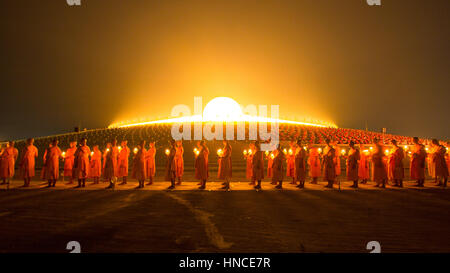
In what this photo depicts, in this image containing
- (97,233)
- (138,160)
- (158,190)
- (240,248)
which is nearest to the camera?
(240,248)

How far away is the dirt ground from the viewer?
573 cm

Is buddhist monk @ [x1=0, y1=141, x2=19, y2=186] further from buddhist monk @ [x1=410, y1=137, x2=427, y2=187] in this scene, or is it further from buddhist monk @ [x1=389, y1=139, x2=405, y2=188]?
buddhist monk @ [x1=410, y1=137, x2=427, y2=187]

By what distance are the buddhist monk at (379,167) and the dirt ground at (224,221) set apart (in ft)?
6.07

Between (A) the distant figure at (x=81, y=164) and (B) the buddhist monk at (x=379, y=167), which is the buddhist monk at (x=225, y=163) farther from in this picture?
(B) the buddhist monk at (x=379, y=167)

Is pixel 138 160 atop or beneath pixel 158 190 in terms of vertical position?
atop

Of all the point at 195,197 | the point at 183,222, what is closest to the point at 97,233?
the point at 183,222

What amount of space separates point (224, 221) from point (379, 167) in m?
9.74

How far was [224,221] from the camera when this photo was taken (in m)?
7.55

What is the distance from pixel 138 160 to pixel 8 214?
6.05m

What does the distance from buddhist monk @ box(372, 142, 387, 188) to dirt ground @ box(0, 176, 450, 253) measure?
1.85 metres

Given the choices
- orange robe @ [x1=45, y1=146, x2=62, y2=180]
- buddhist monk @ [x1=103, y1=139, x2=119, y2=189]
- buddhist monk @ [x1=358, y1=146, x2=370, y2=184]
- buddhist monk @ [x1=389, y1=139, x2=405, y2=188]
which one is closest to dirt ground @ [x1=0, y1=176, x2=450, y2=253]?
orange robe @ [x1=45, y1=146, x2=62, y2=180]

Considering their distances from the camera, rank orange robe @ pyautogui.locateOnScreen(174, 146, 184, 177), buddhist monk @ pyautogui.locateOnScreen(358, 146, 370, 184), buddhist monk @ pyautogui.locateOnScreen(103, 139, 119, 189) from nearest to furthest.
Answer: orange robe @ pyautogui.locateOnScreen(174, 146, 184, 177) → buddhist monk @ pyautogui.locateOnScreen(103, 139, 119, 189) → buddhist monk @ pyautogui.locateOnScreen(358, 146, 370, 184)
